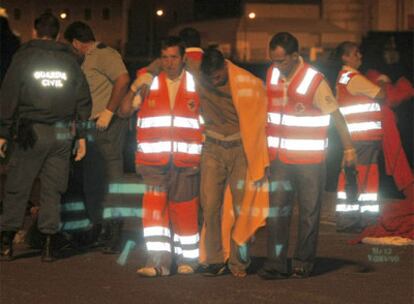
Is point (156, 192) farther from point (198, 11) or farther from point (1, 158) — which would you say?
point (198, 11)

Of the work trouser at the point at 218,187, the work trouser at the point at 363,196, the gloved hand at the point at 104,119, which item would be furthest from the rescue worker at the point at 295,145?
the work trouser at the point at 363,196

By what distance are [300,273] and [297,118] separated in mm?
1118

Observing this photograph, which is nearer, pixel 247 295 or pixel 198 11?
pixel 247 295

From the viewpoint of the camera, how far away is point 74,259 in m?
9.99

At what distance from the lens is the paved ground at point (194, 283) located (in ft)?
27.0

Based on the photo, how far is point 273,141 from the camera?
931 centimetres

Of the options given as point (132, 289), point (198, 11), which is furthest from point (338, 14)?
point (198, 11)

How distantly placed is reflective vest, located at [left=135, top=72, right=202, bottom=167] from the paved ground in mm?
876

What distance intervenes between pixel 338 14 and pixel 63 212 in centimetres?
2878

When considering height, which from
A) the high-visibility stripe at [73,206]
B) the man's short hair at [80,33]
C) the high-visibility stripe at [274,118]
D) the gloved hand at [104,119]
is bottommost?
the high-visibility stripe at [73,206]

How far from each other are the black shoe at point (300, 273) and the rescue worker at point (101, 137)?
1826 millimetres

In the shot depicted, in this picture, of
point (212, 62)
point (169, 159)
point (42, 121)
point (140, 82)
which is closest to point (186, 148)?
point (169, 159)

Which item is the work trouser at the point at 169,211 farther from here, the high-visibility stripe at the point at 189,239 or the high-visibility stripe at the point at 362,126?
the high-visibility stripe at the point at 362,126

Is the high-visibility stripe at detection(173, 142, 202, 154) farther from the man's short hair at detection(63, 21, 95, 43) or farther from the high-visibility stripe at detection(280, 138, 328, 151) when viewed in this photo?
the man's short hair at detection(63, 21, 95, 43)
